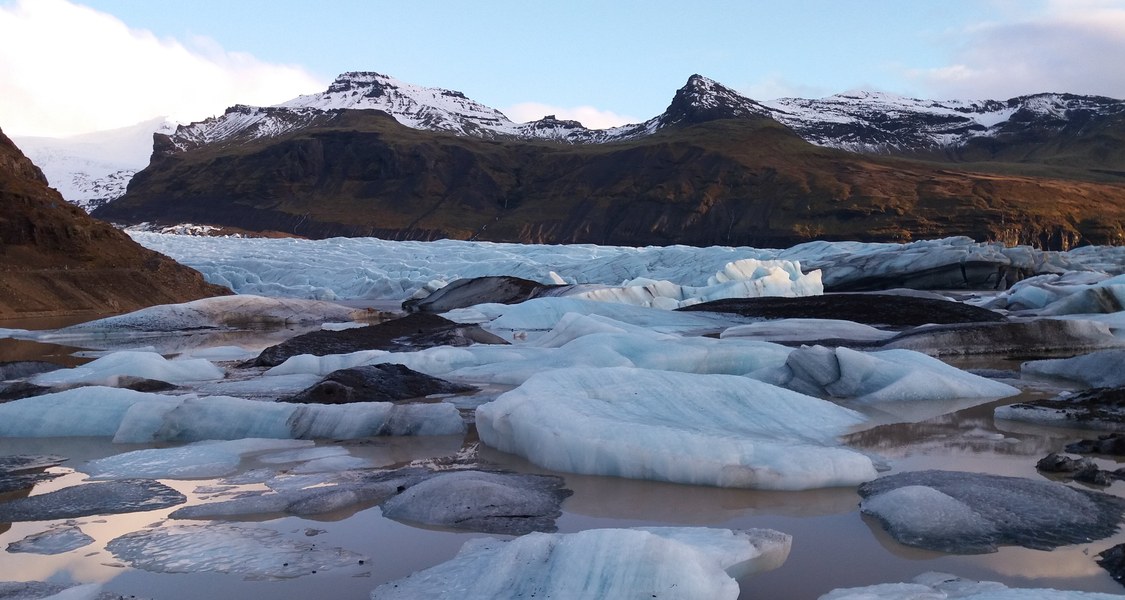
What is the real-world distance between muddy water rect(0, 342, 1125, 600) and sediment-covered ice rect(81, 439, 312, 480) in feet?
0.36

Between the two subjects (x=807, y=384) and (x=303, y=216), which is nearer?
(x=807, y=384)

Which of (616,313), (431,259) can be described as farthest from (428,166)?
(616,313)

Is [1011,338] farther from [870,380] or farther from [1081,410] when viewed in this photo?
[1081,410]

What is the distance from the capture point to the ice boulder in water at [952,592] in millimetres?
2314

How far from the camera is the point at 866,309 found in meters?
11.5

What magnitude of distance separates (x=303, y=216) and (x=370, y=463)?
84213mm

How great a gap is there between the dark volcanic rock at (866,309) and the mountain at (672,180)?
46.4 meters

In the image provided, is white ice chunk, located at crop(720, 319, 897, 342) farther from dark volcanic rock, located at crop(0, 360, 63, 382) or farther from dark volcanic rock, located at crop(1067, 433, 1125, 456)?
dark volcanic rock, located at crop(0, 360, 63, 382)

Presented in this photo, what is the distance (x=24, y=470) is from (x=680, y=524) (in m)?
3.10

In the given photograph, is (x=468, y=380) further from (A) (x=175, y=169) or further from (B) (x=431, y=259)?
(A) (x=175, y=169)

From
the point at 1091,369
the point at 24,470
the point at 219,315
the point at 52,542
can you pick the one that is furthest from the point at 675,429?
the point at 219,315

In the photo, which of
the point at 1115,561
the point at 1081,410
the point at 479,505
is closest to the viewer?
the point at 1115,561

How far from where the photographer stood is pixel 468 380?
729cm

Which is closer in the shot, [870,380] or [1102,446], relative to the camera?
[1102,446]
